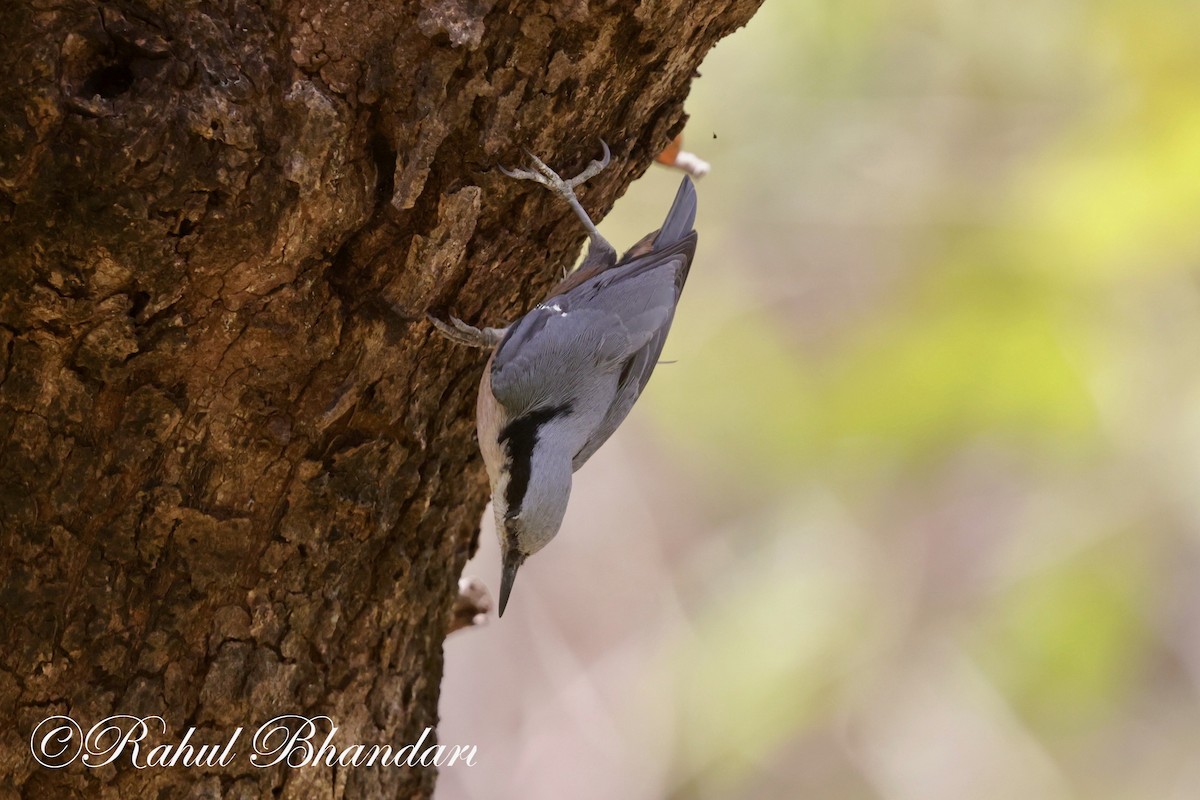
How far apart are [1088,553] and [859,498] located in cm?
121

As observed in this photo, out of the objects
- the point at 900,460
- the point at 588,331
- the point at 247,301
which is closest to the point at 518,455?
the point at 588,331

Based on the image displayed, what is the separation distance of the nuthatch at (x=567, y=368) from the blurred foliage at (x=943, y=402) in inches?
116

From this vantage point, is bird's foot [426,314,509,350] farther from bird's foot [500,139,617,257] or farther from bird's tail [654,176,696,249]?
bird's tail [654,176,696,249]

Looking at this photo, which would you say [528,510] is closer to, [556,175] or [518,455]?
[518,455]

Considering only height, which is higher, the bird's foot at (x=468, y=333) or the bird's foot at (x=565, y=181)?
the bird's foot at (x=565, y=181)

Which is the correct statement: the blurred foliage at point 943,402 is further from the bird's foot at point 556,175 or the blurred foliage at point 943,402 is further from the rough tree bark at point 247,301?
the rough tree bark at point 247,301

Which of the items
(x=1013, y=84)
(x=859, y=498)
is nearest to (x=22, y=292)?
(x=859, y=498)

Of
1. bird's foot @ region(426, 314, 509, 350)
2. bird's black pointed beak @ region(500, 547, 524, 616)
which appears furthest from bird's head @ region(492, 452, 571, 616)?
bird's foot @ region(426, 314, 509, 350)

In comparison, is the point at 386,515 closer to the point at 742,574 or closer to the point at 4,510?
the point at 4,510

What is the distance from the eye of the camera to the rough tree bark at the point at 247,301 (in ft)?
5.49

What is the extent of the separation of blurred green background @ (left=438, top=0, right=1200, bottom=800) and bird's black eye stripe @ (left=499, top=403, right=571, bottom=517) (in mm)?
3182

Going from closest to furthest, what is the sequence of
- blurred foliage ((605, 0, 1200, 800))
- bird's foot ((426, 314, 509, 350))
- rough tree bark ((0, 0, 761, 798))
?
rough tree bark ((0, 0, 761, 798)) < bird's foot ((426, 314, 509, 350)) < blurred foliage ((605, 0, 1200, 800))

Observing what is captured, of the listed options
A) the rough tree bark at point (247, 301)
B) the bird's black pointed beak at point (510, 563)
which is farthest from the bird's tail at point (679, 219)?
the bird's black pointed beak at point (510, 563)

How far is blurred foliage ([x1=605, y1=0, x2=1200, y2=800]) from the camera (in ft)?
17.5
